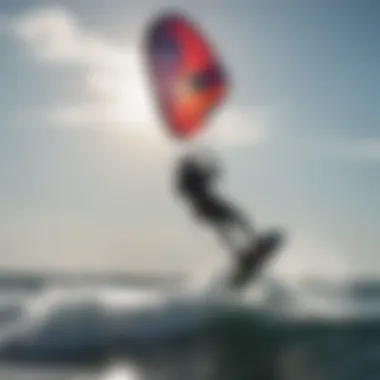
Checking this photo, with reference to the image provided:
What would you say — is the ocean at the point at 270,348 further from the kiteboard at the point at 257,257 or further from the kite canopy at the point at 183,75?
the kite canopy at the point at 183,75

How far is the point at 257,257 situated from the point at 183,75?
2228 mm

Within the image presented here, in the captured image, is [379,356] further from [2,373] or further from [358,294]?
[2,373]

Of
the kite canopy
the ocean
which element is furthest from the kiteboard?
the kite canopy

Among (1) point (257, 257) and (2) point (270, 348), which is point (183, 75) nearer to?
(1) point (257, 257)

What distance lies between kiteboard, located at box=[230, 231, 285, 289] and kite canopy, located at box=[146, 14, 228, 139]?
1.64m

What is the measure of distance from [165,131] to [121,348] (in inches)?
97.7

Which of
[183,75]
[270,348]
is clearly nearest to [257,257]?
[270,348]

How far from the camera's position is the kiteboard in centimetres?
952

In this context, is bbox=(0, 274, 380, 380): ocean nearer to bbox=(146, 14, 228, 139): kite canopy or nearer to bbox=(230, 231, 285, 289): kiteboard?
bbox=(230, 231, 285, 289): kiteboard

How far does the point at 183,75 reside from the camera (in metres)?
8.39

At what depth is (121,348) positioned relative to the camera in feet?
31.7

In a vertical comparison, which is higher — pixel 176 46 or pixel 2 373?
pixel 176 46

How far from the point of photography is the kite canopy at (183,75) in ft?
26.8

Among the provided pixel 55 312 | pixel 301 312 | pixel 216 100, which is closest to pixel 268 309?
pixel 301 312
